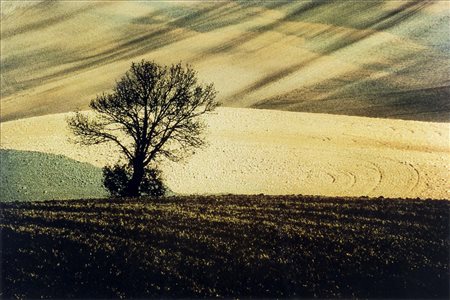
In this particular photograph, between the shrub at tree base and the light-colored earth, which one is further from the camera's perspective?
the light-colored earth

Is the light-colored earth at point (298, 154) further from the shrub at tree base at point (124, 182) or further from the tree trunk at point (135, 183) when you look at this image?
the tree trunk at point (135, 183)

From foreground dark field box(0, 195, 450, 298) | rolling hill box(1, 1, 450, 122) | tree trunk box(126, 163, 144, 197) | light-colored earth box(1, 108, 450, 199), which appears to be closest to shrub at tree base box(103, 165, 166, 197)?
tree trunk box(126, 163, 144, 197)

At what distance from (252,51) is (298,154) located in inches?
504

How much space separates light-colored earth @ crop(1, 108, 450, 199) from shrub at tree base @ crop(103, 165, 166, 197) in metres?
2.39

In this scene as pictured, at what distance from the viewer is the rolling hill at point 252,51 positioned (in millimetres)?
33500

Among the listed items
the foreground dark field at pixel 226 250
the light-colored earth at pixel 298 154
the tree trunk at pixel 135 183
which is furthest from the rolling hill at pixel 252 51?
the foreground dark field at pixel 226 250

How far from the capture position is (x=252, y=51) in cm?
3722

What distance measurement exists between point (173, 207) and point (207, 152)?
33.9ft

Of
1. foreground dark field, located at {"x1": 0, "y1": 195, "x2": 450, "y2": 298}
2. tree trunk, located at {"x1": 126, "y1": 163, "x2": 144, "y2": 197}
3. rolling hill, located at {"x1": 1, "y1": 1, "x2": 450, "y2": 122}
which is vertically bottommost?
foreground dark field, located at {"x1": 0, "y1": 195, "x2": 450, "y2": 298}

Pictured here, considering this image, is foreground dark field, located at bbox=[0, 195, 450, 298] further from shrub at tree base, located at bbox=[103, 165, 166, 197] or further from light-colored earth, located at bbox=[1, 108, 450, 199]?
light-colored earth, located at bbox=[1, 108, 450, 199]

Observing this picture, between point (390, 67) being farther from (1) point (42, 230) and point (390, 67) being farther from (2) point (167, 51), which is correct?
(1) point (42, 230)

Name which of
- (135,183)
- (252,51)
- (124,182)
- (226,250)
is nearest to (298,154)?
(135,183)

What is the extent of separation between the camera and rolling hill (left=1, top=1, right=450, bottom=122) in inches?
1319

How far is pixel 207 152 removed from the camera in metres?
27.3
